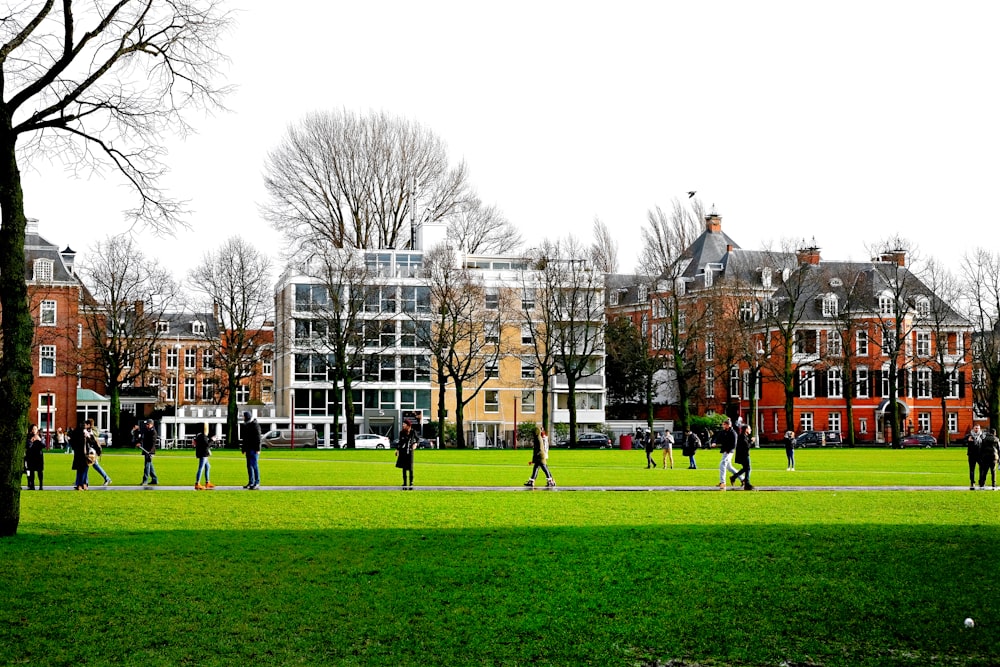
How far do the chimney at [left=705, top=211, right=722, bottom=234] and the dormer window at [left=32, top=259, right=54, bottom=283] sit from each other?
196ft

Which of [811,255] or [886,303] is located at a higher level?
[811,255]

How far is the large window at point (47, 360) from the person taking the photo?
90.5 meters

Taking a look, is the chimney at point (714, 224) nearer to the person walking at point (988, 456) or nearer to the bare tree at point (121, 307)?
the bare tree at point (121, 307)

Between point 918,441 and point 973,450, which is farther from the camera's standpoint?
point 918,441

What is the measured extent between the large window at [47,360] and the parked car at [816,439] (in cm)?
5999

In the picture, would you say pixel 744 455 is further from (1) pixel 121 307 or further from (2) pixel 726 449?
(1) pixel 121 307

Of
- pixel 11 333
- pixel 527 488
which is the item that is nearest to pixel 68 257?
pixel 527 488

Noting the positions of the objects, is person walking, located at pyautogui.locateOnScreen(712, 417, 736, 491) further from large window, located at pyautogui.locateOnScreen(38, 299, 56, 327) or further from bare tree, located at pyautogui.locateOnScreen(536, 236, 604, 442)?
large window, located at pyautogui.locateOnScreen(38, 299, 56, 327)

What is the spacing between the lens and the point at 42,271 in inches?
3573

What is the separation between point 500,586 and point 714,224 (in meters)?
101

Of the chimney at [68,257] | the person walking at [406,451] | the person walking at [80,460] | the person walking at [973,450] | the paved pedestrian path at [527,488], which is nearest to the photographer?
the person walking at [80,460]

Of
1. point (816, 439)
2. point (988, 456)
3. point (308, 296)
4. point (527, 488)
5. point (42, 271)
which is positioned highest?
point (42, 271)

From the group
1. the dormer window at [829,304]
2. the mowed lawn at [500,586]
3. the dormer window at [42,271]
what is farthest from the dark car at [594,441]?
the mowed lawn at [500,586]

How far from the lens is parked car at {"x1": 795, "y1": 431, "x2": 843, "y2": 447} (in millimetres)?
Result: 95250
